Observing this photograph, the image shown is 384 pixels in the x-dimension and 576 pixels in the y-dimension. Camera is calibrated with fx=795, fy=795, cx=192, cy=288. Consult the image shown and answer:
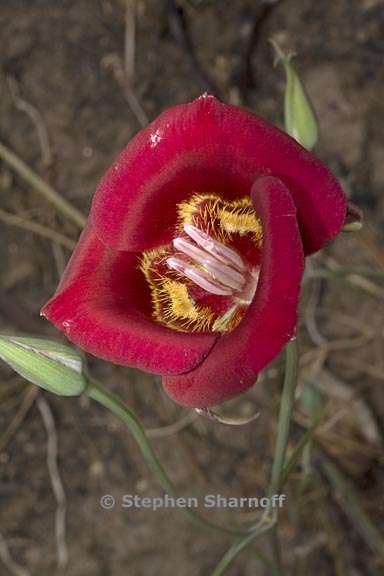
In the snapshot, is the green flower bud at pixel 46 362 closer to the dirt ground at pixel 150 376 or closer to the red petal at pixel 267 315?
the red petal at pixel 267 315

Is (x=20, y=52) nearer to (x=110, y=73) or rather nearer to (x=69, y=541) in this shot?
(x=110, y=73)

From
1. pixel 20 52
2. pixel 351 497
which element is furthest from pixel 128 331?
pixel 20 52

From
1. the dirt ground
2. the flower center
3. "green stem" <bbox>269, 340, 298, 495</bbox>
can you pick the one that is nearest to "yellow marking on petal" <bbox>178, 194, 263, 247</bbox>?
the flower center

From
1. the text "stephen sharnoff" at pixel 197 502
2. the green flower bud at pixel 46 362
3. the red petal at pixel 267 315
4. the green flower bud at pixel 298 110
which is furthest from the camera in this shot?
the text "stephen sharnoff" at pixel 197 502

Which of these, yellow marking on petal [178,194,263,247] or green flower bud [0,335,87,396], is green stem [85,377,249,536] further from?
yellow marking on petal [178,194,263,247]

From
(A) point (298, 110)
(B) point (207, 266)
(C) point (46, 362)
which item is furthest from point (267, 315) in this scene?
(A) point (298, 110)

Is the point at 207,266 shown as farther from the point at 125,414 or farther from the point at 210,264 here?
the point at 125,414

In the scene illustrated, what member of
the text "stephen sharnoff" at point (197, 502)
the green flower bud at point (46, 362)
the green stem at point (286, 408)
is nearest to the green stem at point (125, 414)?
the green flower bud at point (46, 362)

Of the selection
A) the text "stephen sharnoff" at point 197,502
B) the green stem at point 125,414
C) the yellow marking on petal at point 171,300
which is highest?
the yellow marking on petal at point 171,300
